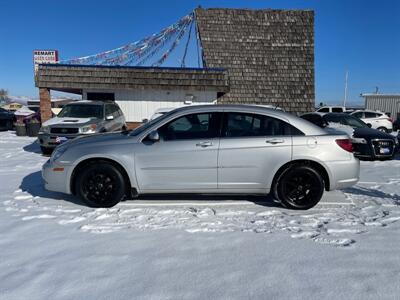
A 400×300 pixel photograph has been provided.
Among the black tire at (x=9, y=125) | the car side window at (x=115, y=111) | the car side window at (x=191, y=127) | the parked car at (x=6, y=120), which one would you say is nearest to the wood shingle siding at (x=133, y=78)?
the car side window at (x=115, y=111)

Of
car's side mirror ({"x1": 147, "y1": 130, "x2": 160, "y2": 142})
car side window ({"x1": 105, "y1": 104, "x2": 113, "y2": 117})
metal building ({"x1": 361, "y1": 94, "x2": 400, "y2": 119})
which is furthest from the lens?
metal building ({"x1": 361, "y1": 94, "x2": 400, "y2": 119})

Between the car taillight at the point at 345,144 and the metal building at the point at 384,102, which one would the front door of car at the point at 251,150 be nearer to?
the car taillight at the point at 345,144

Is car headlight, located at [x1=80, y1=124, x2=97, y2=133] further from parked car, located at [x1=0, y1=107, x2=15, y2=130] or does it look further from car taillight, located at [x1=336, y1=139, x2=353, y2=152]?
parked car, located at [x1=0, y1=107, x2=15, y2=130]

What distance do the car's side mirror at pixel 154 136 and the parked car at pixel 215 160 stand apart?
0.01 meters

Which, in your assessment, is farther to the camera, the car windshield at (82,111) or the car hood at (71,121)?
the car windshield at (82,111)

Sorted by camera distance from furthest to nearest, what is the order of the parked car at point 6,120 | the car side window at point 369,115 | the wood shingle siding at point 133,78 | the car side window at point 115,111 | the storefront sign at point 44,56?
1. the car side window at point 369,115
2. the parked car at point 6,120
3. the storefront sign at point 44,56
4. the wood shingle siding at point 133,78
5. the car side window at point 115,111

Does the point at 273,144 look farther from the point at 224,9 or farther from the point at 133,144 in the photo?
the point at 224,9

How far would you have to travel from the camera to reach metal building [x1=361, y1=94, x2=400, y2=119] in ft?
115

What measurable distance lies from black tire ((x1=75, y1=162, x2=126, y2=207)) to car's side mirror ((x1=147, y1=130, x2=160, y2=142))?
68 cm

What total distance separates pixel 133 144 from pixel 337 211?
315 cm

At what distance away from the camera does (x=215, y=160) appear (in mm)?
4910

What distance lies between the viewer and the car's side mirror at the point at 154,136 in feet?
16.0

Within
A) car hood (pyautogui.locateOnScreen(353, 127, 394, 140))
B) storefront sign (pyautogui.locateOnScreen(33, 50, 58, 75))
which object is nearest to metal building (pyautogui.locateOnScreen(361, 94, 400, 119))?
car hood (pyautogui.locateOnScreen(353, 127, 394, 140))

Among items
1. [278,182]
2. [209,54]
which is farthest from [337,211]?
[209,54]
